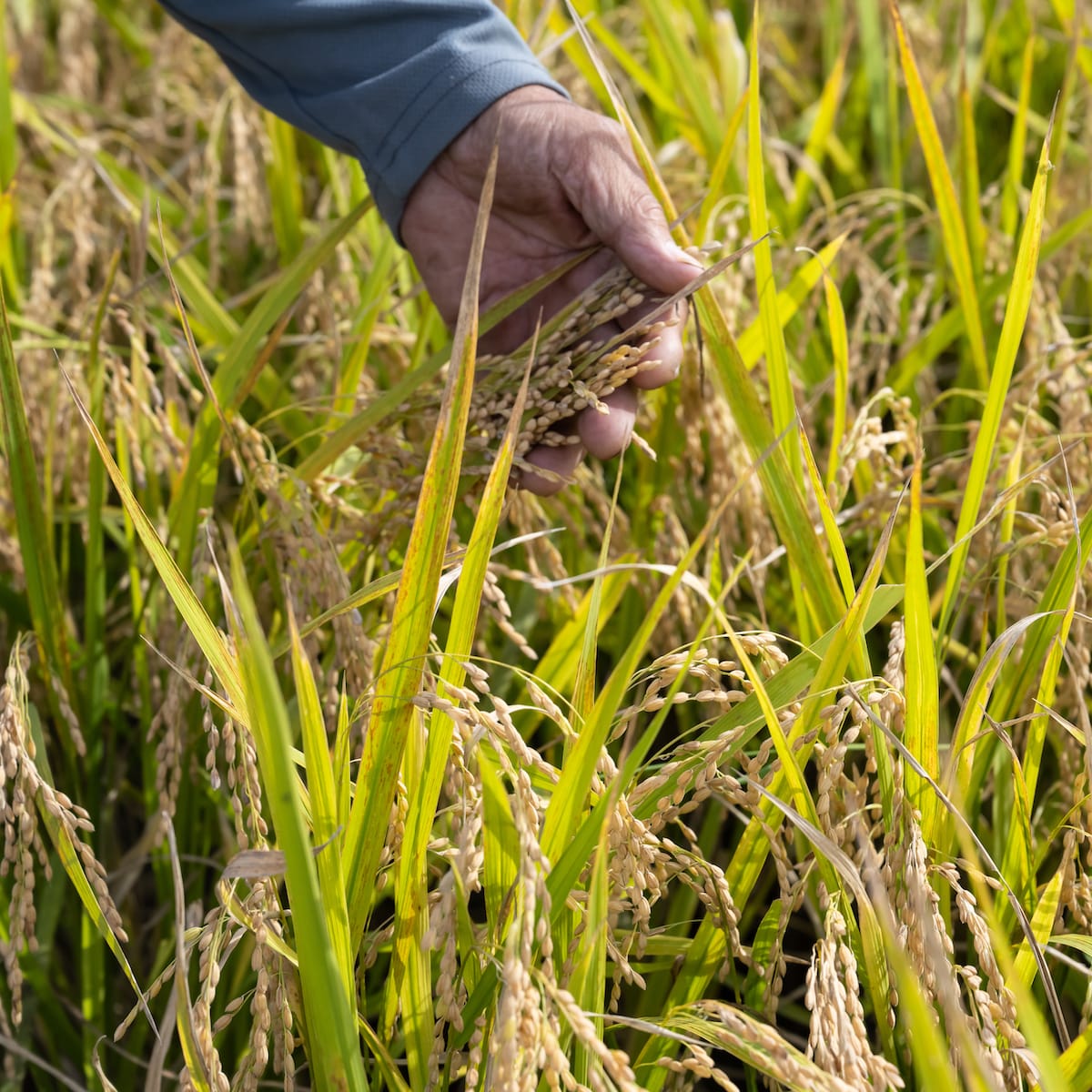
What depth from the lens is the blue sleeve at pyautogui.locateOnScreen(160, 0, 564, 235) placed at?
4.41ft

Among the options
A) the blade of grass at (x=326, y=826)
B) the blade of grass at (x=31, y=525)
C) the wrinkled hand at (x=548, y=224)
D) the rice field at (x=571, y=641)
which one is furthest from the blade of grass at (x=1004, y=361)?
the blade of grass at (x=31, y=525)

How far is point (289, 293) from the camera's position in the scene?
1.36m

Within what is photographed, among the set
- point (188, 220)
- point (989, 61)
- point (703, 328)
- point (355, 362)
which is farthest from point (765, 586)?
point (989, 61)

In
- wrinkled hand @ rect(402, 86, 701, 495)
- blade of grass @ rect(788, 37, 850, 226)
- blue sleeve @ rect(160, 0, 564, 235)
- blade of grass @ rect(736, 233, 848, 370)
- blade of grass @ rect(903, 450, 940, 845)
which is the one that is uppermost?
blue sleeve @ rect(160, 0, 564, 235)

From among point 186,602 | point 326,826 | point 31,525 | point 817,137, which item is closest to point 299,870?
point 326,826

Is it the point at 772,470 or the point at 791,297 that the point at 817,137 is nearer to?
the point at 791,297

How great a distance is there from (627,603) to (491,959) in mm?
691

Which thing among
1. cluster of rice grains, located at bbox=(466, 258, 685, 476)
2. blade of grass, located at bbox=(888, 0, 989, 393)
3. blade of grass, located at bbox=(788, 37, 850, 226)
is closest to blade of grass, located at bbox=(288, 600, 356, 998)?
cluster of rice grains, located at bbox=(466, 258, 685, 476)

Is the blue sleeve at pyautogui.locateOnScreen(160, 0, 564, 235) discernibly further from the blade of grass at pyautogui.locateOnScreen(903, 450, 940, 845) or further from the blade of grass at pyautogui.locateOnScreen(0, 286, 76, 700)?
the blade of grass at pyautogui.locateOnScreen(903, 450, 940, 845)

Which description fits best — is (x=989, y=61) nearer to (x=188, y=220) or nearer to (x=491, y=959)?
(x=188, y=220)

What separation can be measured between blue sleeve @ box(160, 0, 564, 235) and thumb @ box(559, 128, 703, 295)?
18cm

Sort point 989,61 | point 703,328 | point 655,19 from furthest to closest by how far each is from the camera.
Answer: point 989,61, point 655,19, point 703,328

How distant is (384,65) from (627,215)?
0.44 meters

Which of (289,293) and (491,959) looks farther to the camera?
(289,293)
